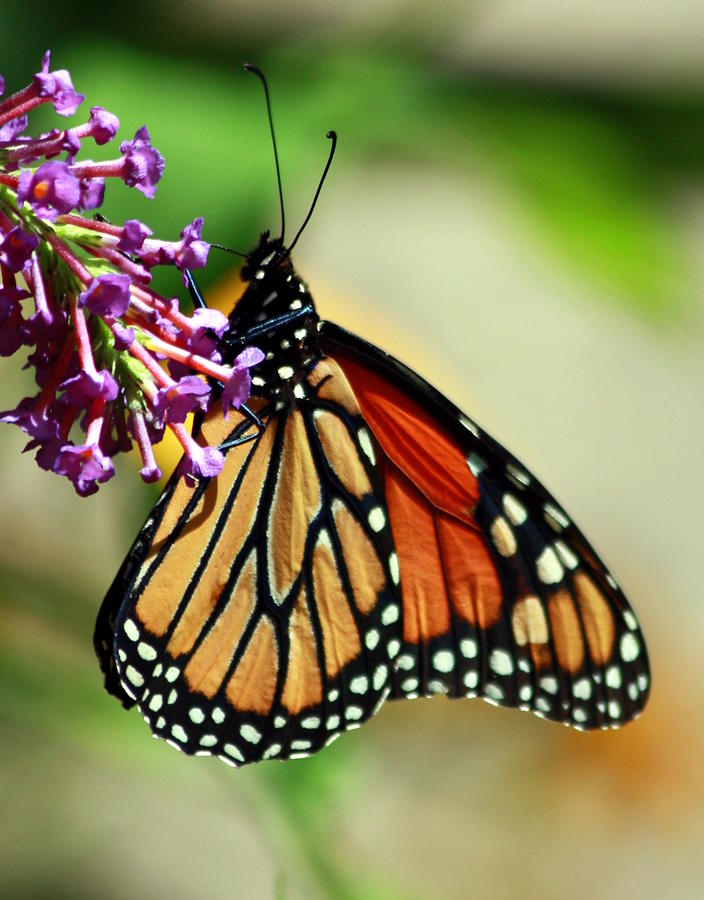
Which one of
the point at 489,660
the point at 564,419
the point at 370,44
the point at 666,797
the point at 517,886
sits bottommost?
the point at 489,660

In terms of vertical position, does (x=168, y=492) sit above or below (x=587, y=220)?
below

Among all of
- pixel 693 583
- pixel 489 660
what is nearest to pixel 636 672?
pixel 489 660

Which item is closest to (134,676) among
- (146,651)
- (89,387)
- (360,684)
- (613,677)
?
(146,651)

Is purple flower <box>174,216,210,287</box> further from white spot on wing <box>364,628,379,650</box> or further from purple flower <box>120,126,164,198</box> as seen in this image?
white spot on wing <box>364,628,379,650</box>

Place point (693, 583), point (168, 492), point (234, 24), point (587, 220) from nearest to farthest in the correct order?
point (168, 492) < point (587, 220) < point (234, 24) < point (693, 583)

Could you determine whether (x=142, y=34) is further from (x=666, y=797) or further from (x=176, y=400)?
(x=666, y=797)

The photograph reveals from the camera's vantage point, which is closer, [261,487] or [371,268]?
[261,487]

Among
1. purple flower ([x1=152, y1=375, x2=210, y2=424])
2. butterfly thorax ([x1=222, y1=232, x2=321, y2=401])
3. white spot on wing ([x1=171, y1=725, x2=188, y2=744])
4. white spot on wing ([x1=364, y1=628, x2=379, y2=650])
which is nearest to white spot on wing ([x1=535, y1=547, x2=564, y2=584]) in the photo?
white spot on wing ([x1=364, y1=628, x2=379, y2=650])
